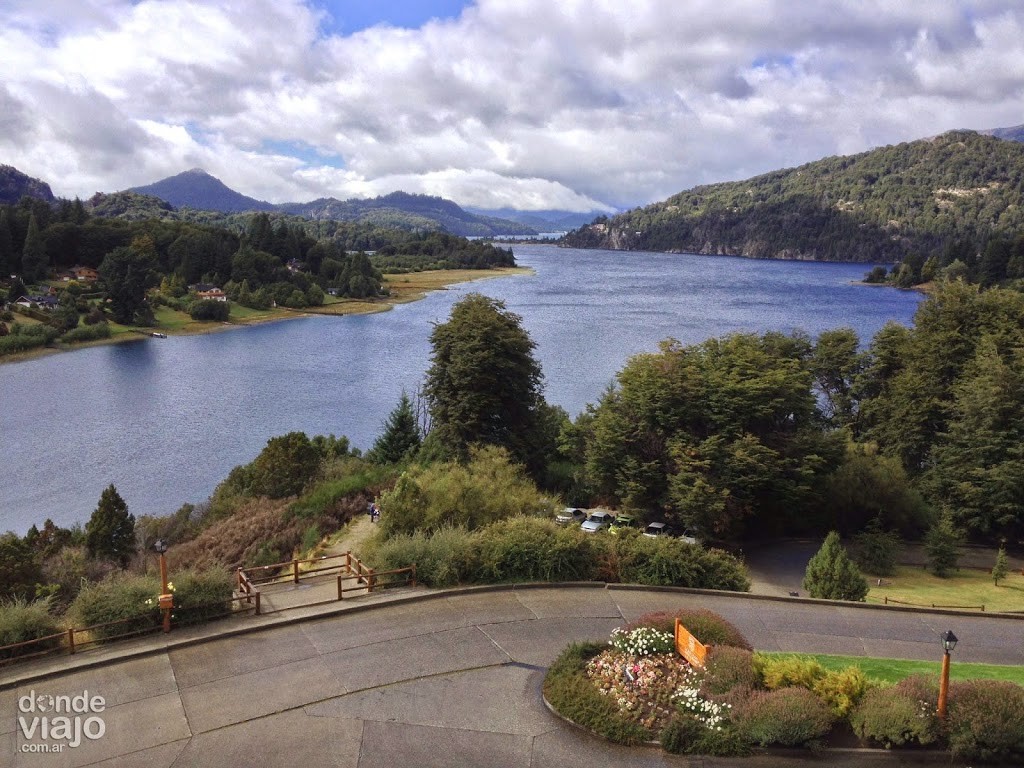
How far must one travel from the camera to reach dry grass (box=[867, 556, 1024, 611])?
910 inches

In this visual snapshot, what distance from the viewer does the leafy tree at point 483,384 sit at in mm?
33312

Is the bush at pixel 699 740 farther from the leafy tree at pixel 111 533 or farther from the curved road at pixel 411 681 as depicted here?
the leafy tree at pixel 111 533

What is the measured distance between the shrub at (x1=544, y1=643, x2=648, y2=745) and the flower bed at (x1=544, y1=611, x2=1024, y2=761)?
1cm

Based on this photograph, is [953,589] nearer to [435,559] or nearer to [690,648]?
[690,648]

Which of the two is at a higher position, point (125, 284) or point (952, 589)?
point (125, 284)

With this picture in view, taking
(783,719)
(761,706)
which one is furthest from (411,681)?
(783,719)

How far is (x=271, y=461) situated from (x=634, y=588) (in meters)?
20.7

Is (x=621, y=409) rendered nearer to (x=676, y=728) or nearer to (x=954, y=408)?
(x=954, y=408)

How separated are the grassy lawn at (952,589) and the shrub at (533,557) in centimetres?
1006

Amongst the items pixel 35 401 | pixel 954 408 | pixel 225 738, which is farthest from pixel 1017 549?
pixel 35 401

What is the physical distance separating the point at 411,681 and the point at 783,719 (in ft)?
17.1

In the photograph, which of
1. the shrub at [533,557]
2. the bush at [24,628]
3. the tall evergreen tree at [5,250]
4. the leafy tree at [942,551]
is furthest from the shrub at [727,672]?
the tall evergreen tree at [5,250]

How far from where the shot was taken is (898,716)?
10.1 metres

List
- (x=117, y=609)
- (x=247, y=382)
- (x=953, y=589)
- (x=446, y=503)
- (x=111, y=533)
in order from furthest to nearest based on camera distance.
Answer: (x=247, y=382)
(x=111, y=533)
(x=953, y=589)
(x=446, y=503)
(x=117, y=609)
